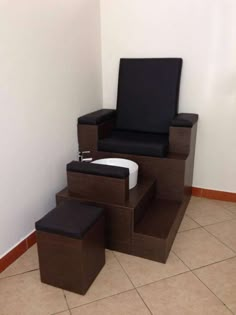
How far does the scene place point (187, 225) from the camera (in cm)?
A: 215

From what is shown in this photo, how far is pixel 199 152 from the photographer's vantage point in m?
2.52

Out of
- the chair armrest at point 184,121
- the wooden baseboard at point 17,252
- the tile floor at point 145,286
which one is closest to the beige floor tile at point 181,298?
the tile floor at point 145,286

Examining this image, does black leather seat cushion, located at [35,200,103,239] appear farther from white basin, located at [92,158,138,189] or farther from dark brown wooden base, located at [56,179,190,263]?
white basin, located at [92,158,138,189]

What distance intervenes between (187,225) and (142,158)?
1.98 ft

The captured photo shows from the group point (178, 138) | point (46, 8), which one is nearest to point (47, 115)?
point (46, 8)

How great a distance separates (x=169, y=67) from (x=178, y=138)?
0.64 metres

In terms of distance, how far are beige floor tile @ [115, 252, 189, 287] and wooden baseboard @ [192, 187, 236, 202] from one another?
92 cm

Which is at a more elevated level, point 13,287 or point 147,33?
point 147,33

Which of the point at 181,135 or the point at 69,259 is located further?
the point at 181,135

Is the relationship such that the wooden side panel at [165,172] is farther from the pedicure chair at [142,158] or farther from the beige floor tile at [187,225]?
the beige floor tile at [187,225]

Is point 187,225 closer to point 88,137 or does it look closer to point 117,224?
point 117,224

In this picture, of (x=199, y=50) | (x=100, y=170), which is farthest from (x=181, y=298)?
(x=199, y=50)

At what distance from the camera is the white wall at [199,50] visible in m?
2.22

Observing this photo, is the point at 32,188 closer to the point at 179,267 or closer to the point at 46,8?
the point at 179,267
